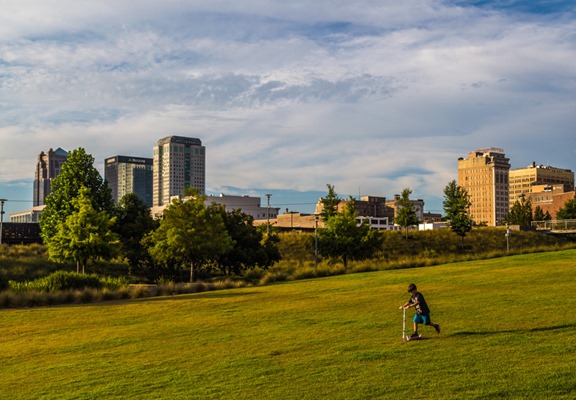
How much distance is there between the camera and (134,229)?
2409 inches

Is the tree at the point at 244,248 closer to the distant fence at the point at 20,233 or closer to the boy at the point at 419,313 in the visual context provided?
the distant fence at the point at 20,233

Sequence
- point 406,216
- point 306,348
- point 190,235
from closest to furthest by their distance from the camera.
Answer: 1. point 306,348
2. point 190,235
3. point 406,216

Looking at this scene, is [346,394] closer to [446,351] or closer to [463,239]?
[446,351]

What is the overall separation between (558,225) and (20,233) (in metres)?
79.9

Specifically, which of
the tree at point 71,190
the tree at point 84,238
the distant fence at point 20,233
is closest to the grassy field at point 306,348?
the tree at point 84,238

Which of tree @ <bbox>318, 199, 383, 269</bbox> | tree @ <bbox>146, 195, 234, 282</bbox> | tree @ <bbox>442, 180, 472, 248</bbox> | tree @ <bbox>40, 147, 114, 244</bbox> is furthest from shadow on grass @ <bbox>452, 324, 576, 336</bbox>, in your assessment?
tree @ <bbox>442, 180, 472, 248</bbox>

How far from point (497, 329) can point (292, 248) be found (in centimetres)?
6631

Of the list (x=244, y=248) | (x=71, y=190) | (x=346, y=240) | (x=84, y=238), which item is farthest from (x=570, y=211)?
(x=84, y=238)

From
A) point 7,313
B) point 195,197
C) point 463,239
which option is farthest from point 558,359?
point 463,239

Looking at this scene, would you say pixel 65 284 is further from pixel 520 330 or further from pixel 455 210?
pixel 455 210

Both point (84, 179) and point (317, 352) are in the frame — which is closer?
point (317, 352)

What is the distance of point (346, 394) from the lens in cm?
1231

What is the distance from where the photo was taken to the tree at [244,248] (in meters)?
55.2

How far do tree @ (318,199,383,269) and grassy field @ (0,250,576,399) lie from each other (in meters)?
32.1
